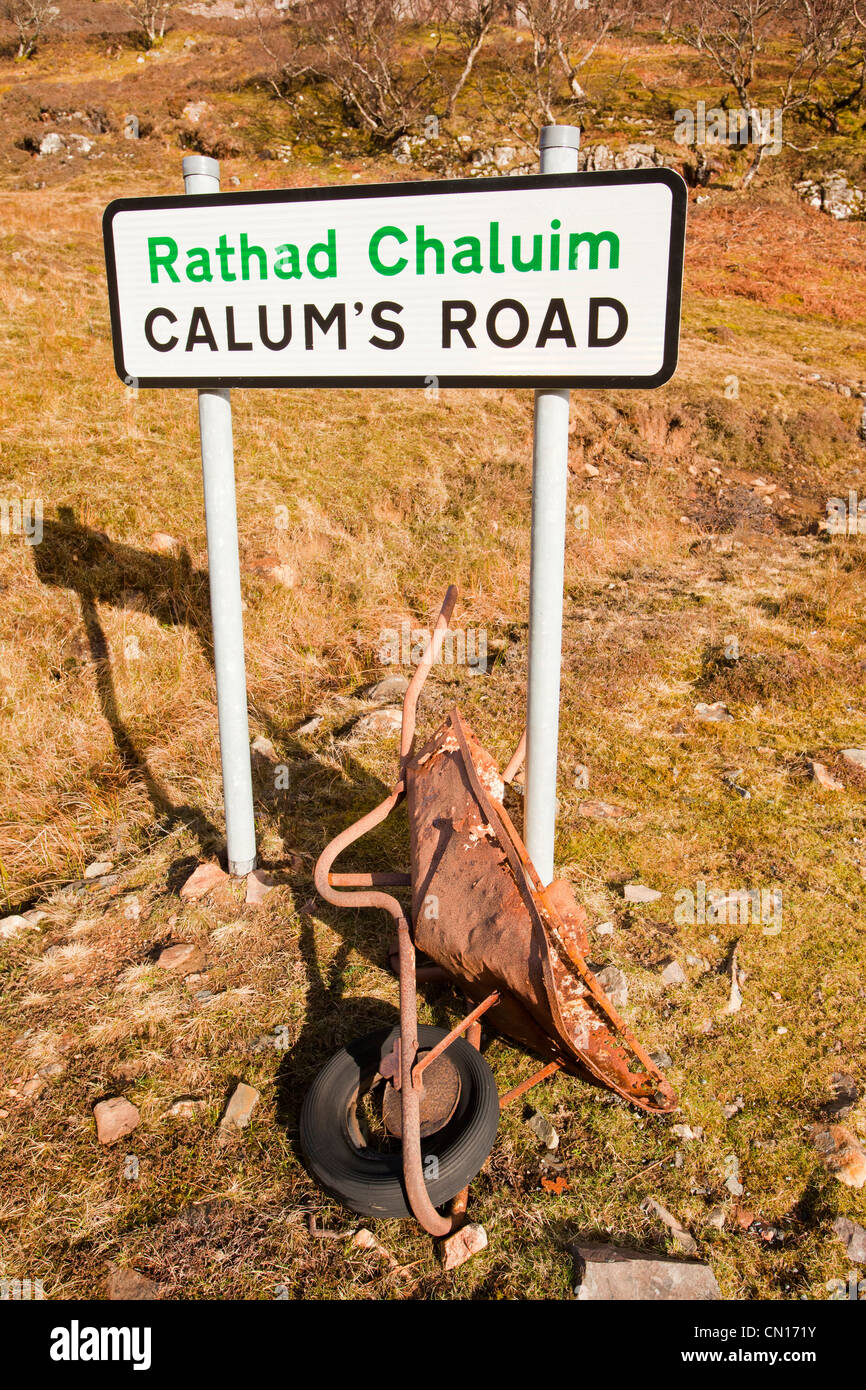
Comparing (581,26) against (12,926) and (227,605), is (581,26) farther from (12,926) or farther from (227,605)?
(12,926)

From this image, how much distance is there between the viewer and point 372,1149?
2713 mm

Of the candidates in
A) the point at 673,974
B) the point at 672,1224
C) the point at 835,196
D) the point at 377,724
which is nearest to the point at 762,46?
the point at 835,196

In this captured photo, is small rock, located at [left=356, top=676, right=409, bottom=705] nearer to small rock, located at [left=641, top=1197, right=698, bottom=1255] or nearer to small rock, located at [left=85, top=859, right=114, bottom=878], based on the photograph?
small rock, located at [left=85, top=859, right=114, bottom=878]

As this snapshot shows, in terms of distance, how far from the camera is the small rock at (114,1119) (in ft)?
8.88

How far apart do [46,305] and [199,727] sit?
9442 mm

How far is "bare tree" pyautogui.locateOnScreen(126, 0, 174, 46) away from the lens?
3881 centimetres

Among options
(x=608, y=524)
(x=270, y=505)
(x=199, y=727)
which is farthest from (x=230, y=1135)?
(x=608, y=524)

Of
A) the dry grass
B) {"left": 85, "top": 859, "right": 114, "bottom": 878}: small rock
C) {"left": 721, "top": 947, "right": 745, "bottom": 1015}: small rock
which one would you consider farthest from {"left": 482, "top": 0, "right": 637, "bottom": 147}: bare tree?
{"left": 721, "top": 947, "right": 745, "bottom": 1015}: small rock

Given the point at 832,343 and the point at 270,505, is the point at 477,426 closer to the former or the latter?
the point at 270,505

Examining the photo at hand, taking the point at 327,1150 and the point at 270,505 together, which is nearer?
the point at 327,1150

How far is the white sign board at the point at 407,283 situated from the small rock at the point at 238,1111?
2.32 metres

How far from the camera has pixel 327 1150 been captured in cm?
250

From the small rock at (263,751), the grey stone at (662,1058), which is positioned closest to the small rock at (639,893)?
the grey stone at (662,1058)

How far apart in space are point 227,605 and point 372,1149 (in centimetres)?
200
